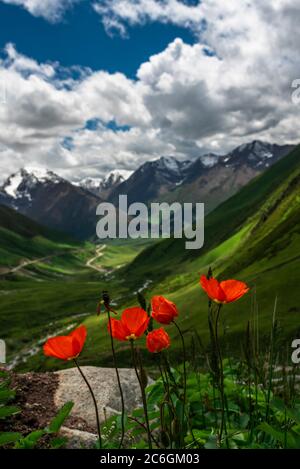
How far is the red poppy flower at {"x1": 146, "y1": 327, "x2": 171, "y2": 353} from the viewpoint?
4.42m

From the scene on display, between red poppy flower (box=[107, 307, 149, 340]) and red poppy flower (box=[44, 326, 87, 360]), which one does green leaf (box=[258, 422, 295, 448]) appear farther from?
red poppy flower (box=[44, 326, 87, 360])

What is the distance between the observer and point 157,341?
446 centimetres

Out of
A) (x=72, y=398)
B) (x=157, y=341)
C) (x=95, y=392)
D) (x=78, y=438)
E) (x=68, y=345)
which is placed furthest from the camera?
(x=95, y=392)

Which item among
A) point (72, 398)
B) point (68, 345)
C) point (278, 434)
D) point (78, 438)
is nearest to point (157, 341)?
point (68, 345)

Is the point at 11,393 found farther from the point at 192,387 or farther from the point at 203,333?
the point at 203,333

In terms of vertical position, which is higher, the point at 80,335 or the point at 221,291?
the point at 221,291

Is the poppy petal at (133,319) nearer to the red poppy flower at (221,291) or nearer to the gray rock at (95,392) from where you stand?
the red poppy flower at (221,291)

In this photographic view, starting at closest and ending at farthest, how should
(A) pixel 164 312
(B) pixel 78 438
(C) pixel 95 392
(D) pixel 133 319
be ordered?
(D) pixel 133 319, (A) pixel 164 312, (B) pixel 78 438, (C) pixel 95 392

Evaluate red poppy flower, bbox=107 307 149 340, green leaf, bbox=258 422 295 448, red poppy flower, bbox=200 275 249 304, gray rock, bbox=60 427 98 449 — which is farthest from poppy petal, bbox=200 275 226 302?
gray rock, bbox=60 427 98 449

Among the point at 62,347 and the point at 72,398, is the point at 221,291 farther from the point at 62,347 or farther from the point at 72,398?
the point at 72,398

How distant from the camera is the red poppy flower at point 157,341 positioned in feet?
14.5

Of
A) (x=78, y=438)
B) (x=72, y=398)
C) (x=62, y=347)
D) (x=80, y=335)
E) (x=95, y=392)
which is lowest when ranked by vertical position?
(x=78, y=438)
